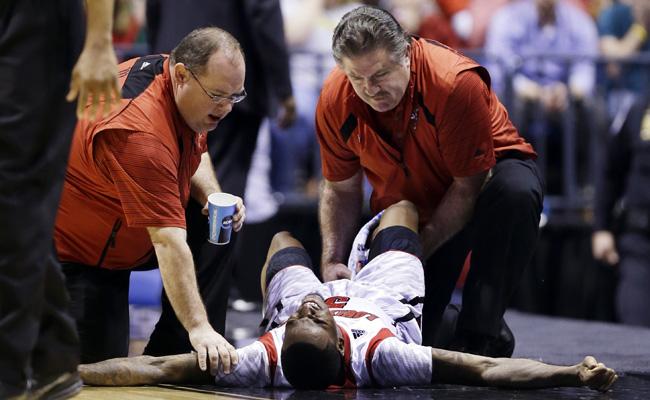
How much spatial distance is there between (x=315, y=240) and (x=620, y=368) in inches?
137

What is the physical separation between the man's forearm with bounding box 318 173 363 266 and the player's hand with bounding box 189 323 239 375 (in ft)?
3.88

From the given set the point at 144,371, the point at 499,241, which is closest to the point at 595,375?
the point at 499,241

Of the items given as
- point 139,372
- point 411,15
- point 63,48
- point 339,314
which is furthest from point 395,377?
point 411,15

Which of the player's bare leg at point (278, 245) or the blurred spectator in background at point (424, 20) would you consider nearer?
the player's bare leg at point (278, 245)

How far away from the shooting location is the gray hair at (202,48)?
4293 millimetres

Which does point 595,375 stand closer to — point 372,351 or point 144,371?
point 372,351

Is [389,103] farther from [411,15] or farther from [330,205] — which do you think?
[411,15]

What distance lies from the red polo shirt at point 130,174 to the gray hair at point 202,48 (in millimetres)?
127

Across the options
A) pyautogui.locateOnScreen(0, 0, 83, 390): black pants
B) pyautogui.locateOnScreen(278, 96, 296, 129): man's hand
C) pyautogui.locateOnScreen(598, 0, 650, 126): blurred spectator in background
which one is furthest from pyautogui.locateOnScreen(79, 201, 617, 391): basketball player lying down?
pyautogui.locateOnScreen(598, 0, 650, 126): blurred spectator in background

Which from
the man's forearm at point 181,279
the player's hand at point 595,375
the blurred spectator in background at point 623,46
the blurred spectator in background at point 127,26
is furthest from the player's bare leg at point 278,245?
the blurred spectator in background at point 127,26

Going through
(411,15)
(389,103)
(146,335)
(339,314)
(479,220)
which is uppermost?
(411,15)

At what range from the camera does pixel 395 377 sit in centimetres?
430

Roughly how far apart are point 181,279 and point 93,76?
1.20 metres

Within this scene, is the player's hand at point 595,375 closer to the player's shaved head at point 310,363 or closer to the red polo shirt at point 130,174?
the player's shaved head at point 310,363
